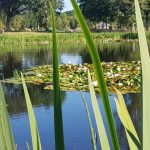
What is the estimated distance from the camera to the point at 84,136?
262 inches

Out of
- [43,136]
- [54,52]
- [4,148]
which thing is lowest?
[43,136]

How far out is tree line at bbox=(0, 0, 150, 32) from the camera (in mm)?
48125

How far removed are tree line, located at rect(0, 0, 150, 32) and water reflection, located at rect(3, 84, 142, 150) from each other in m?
35.9

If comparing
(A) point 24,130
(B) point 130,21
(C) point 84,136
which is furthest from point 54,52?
(B) point 130,21

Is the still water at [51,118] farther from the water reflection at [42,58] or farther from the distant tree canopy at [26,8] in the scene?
the distant tree canopy at [26,8]

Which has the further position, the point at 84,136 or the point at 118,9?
the point at 118,9

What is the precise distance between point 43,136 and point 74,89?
3.74 m

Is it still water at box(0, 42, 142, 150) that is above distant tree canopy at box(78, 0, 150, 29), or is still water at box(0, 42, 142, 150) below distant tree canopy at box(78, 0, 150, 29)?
below

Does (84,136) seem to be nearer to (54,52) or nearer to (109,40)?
(54,52)

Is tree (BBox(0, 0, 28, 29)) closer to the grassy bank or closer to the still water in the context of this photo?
the grassy bank

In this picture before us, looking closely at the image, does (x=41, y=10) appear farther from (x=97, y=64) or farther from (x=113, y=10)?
(x=97, y=64)

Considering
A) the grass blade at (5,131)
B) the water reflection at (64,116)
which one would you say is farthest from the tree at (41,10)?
the grass blade at (5,131)

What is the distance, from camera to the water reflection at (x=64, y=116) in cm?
645

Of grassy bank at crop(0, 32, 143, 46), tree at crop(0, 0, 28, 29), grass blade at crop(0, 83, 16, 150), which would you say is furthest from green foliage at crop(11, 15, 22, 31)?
grass blade at crop(0, 83, 16, 150)
